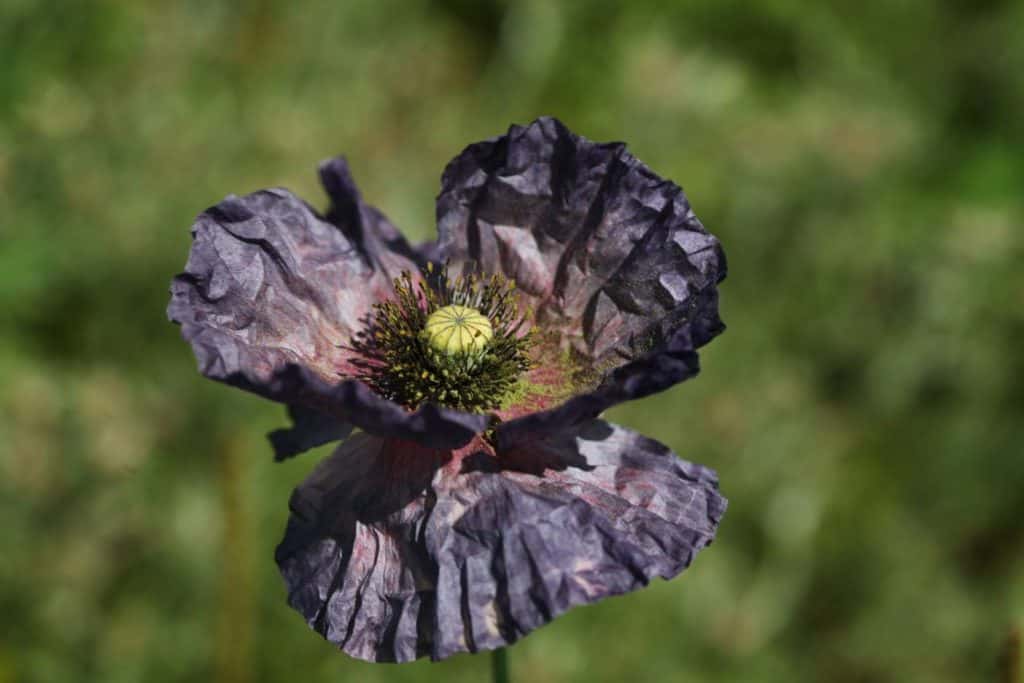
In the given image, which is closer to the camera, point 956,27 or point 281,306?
point 281,306

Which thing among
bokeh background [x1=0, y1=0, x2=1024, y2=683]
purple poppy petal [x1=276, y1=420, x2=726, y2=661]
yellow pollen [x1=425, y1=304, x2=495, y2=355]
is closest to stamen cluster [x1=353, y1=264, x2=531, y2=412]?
yellow pollen [x1=425, y1=304, x2=495, y2=355]

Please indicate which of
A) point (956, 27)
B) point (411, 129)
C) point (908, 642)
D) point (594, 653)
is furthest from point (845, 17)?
point (594, 653)

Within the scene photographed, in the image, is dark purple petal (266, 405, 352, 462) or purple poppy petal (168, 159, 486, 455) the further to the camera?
dark purple petal (266, 405, 352, 462)

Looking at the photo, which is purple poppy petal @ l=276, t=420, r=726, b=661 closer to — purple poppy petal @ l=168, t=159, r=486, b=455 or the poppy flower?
the poppy flower

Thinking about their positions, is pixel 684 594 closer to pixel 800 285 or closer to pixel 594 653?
pixel 594 653

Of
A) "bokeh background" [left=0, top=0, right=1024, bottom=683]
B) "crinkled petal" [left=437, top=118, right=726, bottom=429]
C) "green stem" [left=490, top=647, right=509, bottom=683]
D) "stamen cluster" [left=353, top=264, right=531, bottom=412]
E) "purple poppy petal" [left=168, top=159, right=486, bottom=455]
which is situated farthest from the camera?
"bokeh background" [left=0, top=0, right=1024, bottom=683]

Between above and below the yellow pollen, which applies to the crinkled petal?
above

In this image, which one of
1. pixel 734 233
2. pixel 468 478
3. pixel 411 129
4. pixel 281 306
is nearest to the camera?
pixel 468 478
